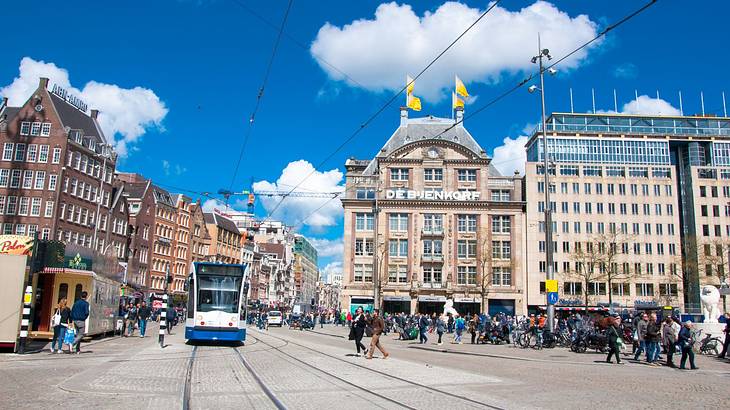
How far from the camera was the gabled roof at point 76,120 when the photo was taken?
61344mm

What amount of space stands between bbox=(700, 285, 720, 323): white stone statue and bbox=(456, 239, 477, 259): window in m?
46.3

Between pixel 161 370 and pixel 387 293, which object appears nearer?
pixel 161 370

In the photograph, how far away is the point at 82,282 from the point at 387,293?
1905 inches

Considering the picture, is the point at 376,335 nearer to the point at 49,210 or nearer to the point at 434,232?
the point at 49,210

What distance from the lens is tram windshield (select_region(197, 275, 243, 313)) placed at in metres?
23.7

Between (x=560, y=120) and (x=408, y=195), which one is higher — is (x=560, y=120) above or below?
above

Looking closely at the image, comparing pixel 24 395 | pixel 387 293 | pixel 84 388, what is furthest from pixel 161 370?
pixel 387 293

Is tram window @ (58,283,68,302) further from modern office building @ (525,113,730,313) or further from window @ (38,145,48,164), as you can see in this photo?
modern office building @ (525,113,730,313)

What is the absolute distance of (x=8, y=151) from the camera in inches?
2272

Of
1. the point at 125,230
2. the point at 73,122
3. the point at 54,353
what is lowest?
the point at 54,353

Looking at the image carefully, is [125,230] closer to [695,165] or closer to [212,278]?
[212,278]

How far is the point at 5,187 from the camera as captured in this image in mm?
56688

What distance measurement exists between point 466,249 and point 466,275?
121 inches

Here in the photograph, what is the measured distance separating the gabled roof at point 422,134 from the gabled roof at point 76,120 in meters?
31.8
